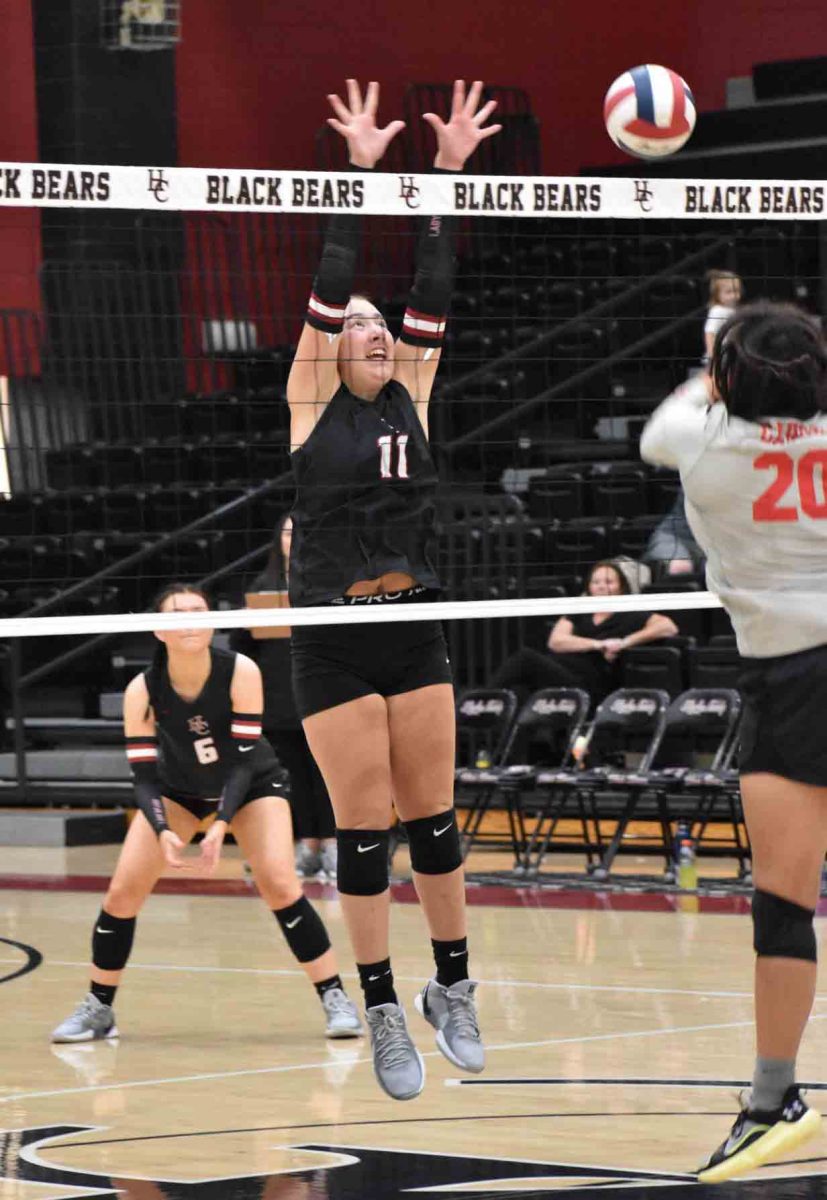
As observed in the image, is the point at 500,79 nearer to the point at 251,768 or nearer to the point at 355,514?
the point at 251,768

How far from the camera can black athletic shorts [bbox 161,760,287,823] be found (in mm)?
7863

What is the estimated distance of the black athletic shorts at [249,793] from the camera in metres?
7.86

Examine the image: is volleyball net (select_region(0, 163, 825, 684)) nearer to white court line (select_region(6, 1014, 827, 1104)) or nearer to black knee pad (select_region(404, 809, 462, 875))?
white court line (select_region(6, 1014, 827, 1104))

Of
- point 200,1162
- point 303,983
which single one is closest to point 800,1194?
point 200,1162

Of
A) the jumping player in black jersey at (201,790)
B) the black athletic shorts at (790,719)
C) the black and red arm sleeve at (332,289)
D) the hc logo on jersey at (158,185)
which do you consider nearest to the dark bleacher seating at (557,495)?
the jumping player in black jersey at (201,790)

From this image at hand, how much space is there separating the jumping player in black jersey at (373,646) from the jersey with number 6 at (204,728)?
199 cm

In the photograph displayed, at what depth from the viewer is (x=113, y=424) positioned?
1831 centimetres

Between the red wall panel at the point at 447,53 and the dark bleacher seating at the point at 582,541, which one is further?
the red wall panel at the point at 447,53

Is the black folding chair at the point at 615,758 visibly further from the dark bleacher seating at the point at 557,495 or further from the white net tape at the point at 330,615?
the white net tape at the point at 330,615

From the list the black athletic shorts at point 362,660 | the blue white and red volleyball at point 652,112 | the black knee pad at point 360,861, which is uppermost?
the blue white and red volleyball at point 652,112

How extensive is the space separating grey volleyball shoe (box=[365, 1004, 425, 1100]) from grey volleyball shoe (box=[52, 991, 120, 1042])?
228 cm

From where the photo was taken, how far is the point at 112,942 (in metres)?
7.85

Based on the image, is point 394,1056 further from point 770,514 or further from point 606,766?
point 606,766

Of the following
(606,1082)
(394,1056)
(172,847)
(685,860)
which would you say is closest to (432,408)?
(685,860)
